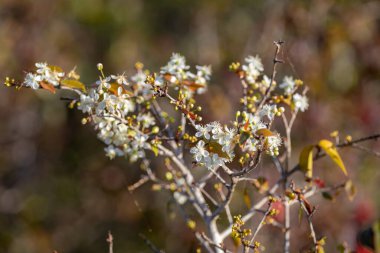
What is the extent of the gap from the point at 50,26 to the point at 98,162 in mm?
2174

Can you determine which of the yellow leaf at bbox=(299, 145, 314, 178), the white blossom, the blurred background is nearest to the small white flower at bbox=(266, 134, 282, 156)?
the yellow leaf at bbox=(299, 145, 314, 178)

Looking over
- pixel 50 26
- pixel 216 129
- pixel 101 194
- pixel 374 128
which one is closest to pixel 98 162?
pixel 101 194

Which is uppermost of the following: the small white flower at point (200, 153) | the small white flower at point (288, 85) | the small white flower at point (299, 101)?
the small white flower at point (288, 85)

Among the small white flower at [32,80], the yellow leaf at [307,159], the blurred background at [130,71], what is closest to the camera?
the small white flower at [32,80]

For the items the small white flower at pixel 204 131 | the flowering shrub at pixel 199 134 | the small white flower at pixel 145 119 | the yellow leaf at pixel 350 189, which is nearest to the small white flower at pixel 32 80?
the flowering shrub at pixel 199 134

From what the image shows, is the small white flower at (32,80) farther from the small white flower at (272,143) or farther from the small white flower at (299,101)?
the small white flower at (299,101)

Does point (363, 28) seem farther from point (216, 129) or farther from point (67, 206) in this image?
point (216, 129)

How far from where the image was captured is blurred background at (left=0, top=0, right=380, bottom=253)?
267 inches

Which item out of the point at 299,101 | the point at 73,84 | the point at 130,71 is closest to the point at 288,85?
the point at 299,101

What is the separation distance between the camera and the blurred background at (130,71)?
267 inches

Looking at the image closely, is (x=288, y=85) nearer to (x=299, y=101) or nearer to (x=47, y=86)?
(x=299, y=101)

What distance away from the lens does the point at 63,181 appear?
8.27 meters

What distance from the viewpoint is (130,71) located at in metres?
8.09

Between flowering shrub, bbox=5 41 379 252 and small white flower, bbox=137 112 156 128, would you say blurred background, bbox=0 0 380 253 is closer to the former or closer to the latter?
flowering shrub, bbox=5 41 379 252
